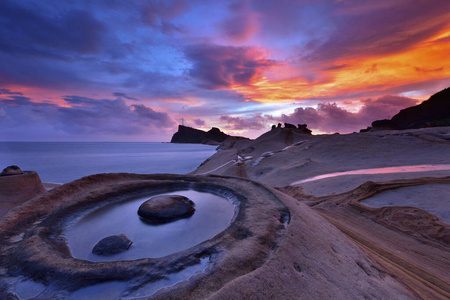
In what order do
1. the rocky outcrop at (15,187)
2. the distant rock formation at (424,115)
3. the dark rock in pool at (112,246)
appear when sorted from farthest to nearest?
the distant rock formation at (424,115) → the rocky outcrop at (15,187) → the dark rock in pool at (112,246)

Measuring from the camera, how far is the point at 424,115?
4831 cm

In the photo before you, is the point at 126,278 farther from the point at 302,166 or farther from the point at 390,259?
the point at 302,166

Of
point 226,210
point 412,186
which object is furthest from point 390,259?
point 412,186

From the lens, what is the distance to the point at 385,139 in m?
12.5

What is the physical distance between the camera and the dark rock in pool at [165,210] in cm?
364

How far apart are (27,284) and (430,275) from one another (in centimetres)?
516

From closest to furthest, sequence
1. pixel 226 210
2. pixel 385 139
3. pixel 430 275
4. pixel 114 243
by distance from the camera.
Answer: pixel 114 243 → pixel 430 275 → pixel 226 210 → pixel 385 139

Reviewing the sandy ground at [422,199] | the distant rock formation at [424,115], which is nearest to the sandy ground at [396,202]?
the sandy ground at [422,199]

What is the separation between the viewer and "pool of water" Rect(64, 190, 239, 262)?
105 inches

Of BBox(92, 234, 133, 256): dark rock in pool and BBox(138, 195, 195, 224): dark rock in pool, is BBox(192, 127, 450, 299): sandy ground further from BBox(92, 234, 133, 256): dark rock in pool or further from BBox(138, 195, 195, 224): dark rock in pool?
BBox(92, 234, 133, 256): dark rock in pool

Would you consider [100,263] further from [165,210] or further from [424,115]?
[424,115]

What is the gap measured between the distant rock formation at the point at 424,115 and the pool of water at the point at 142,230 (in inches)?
2009

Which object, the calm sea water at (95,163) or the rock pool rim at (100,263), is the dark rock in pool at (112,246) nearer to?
the rock pool rim at (100,263)

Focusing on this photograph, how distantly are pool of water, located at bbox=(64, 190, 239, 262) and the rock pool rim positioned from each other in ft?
0.72
